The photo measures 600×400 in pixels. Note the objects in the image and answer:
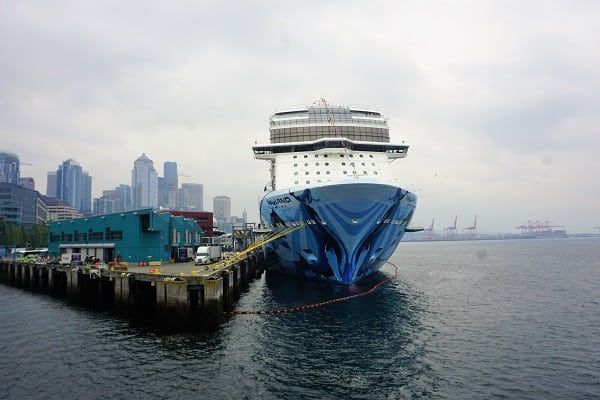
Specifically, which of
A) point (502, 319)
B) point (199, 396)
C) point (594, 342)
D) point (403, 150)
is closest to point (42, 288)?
point (199, 396)

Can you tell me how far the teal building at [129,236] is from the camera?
41000 mm

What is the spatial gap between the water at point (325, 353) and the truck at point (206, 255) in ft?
24.5

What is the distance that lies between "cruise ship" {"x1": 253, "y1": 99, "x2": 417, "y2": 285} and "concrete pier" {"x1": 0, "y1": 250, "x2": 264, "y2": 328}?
685 cm

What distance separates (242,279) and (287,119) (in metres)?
17.9

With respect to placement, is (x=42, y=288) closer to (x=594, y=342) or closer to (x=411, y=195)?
(x=411, y=195)

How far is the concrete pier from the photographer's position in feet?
84.0

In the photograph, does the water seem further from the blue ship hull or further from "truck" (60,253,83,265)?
"truck" (60,253,83,265)

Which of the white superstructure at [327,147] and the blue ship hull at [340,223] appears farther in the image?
the white superstructure at [327,147]

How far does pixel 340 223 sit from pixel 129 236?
866 inches

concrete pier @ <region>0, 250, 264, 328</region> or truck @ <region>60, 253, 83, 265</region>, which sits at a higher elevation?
truck @ <region>60, 253, 83, 265</region>

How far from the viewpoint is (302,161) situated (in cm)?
4053

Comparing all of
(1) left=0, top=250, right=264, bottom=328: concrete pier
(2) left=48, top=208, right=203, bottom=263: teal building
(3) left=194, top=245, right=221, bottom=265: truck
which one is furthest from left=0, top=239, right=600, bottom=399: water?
(2) left=48, top=208, right=203, bottom=263: teal building

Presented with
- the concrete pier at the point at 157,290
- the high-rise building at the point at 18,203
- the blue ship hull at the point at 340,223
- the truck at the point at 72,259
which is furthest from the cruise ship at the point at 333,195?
the high-rise building at the point at 18,203

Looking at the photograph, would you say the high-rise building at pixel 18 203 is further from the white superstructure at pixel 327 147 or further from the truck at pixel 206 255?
the white superstructure at pixel 327 147
